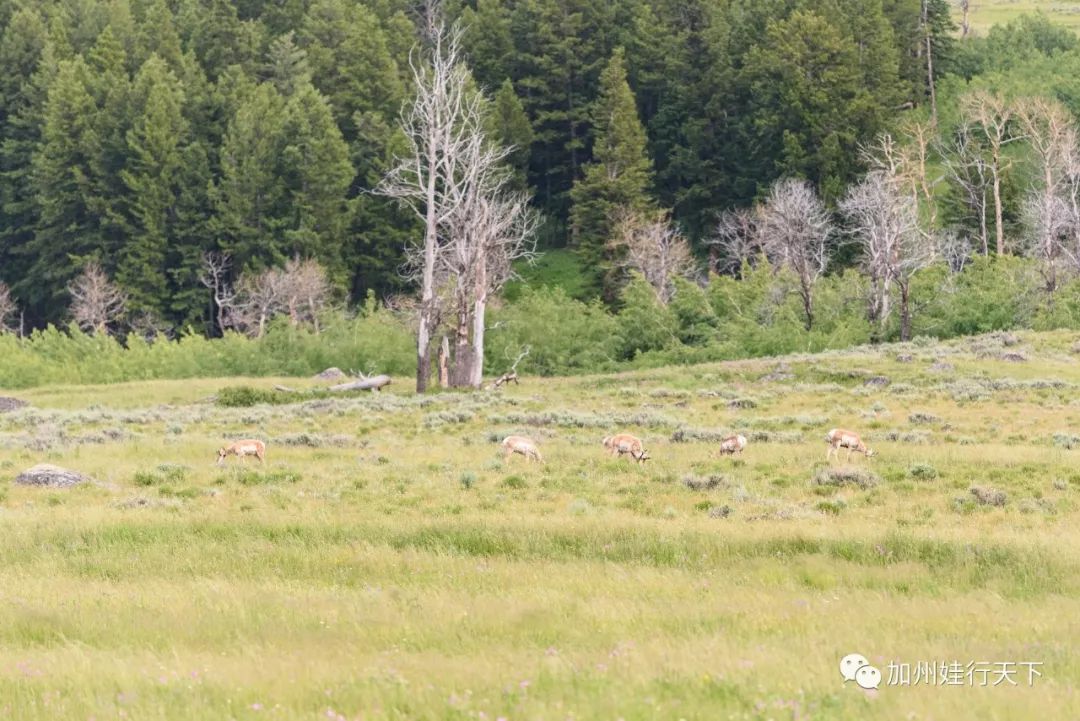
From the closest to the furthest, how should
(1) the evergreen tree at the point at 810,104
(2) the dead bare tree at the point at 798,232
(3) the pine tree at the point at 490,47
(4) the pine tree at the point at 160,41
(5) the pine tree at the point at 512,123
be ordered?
1. (2) the dead bare tree at the point at 798,232
2. (1) the evergreen tree at the point at 810,104
3. (5) the pine tree at the point at 512,123
4. (3) the pine tree at the point at 490,47
5. (4) the pine tree at the point at 160,41

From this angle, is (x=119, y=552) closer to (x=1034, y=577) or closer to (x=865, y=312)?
(x=1034, y=577)

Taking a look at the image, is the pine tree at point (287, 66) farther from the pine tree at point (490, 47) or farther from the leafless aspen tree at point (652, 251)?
the leafless aspen tree at point (652, 251)

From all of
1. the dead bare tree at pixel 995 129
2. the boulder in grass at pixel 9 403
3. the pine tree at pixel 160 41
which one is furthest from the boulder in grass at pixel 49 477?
the pine tree at pixel 160 41

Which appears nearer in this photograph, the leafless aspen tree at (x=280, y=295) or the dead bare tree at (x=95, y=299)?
the leafless aspen tree at (x=280, y=295)

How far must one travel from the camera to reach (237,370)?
50.8m

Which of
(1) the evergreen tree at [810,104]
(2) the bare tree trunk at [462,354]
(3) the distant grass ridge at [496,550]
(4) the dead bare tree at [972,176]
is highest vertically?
(1) the evergreen tree at [810,104]

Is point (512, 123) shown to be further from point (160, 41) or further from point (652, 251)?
point (160, 41)

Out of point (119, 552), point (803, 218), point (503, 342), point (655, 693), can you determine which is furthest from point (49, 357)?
point (655, 693)

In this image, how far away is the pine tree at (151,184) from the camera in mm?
68750

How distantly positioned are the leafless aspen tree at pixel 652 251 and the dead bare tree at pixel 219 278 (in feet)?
77.3

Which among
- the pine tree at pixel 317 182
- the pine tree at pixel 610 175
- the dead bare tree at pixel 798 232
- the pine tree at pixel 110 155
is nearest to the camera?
the dead bare tree at pixel 798 232

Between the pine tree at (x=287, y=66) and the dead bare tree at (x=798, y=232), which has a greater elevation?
the pine tree at (x=287, y=66)

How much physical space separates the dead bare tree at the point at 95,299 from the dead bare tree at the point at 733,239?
35418mm

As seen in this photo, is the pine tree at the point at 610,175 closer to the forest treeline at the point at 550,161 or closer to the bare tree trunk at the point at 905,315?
the forest treeline at the point at 550,161
